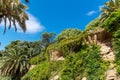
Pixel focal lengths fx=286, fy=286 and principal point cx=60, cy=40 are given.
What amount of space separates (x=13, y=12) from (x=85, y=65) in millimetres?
8005

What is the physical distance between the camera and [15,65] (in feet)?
124

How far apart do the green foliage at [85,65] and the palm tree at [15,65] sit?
36.7 feet

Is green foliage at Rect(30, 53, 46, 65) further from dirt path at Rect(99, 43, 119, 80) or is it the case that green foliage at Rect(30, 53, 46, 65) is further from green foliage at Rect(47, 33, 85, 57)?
dirt path at Rect(99, 43, 119, 80)

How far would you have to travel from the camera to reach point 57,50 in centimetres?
3122

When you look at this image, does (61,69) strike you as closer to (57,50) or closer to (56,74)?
(56,74)

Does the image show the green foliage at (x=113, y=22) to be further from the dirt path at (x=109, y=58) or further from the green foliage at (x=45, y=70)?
the green foliage at (x=45, y=70)

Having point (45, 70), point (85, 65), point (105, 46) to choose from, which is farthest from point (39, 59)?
point (105, 46)

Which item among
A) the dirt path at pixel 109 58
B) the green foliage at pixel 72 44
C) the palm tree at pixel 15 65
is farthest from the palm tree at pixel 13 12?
the palm tree at pixel 15 65

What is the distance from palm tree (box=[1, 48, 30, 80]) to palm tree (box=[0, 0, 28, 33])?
1135 centimetres

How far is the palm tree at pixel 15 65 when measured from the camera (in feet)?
124

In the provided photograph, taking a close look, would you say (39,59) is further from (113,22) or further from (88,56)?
(113,22)

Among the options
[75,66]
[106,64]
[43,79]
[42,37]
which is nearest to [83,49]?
[75,66]

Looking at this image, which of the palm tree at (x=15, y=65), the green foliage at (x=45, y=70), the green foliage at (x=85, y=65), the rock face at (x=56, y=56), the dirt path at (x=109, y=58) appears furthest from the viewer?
the palm tree at (x=15, y=65)

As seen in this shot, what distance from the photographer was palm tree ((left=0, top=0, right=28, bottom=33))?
24.0 metres
